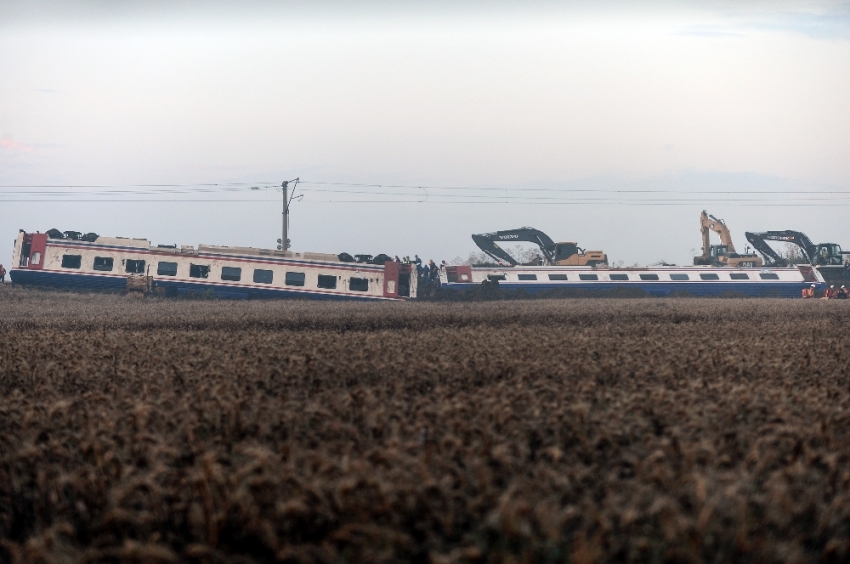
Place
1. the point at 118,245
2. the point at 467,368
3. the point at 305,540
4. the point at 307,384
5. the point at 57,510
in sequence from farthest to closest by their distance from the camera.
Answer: the point at 118,245 → the point at 467,368 → the point at 307,384 → the point at 57,510 → the point at 305,540

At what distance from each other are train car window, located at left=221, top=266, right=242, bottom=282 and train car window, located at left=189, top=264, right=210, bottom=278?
0.76 metres

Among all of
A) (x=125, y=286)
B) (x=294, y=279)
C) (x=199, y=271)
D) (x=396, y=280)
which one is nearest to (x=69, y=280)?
(x=125, y=286)

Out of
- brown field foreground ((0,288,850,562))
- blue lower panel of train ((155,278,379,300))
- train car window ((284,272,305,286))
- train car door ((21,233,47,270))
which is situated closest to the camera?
brown field foreground ((0,288,850,562))

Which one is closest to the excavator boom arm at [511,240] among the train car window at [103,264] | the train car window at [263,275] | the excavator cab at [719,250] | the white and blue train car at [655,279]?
the white and blue train car at [655,279]

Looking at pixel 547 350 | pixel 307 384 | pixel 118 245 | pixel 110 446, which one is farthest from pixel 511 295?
pixel 110 446

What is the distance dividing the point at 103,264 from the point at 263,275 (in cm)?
788

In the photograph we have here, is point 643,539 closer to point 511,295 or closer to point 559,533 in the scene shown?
point 559,533

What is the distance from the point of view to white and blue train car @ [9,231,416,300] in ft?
153

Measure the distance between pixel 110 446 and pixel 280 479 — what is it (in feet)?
6.42

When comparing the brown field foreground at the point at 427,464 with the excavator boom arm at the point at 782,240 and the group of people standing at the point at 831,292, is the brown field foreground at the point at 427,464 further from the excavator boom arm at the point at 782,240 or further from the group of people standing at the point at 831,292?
the excavator boom arm at the point at 782,240

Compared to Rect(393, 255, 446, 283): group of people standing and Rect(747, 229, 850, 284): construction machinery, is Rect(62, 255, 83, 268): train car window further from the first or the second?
Rect(747, 229, 850, 284): construction machinery

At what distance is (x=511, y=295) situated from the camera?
50969 mm

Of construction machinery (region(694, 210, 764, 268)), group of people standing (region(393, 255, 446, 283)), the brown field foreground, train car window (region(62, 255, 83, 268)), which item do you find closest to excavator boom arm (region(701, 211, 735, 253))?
construction machinery (region(694, 210, 764, 268))

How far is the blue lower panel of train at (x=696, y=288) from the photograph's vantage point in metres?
52.7
